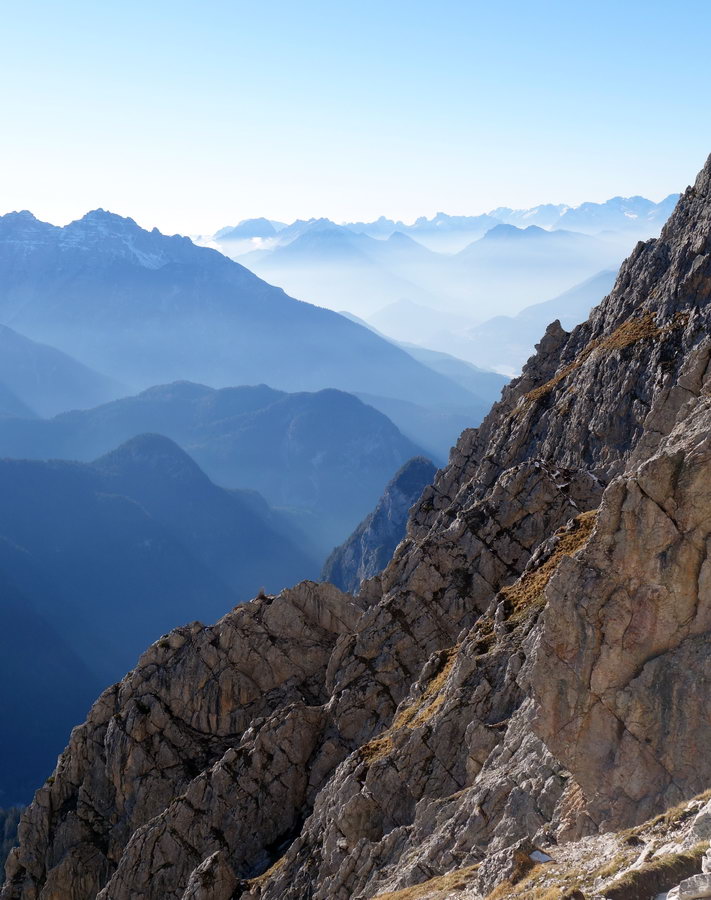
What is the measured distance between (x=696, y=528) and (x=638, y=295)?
200 feet

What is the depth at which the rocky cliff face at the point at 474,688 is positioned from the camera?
30.9 metres

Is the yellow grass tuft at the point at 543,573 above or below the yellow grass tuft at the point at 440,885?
above

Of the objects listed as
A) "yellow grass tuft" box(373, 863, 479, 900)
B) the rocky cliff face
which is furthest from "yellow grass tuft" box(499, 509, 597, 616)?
"yellow grass tuft" box(373, 863, 479, 900)

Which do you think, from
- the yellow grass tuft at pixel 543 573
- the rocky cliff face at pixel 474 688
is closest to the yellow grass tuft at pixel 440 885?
the rocky cliff face at pixel 474 688

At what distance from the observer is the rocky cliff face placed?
30.9 meters

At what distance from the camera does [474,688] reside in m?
45.4

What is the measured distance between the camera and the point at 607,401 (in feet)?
251

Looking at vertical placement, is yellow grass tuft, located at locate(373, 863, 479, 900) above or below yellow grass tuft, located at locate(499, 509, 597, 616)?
below

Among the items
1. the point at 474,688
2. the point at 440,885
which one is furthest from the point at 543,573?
the point at 440,885

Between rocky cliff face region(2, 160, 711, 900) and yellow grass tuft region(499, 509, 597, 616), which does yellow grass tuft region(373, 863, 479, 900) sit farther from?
yellow grass tuft region(499, 509, 597, 616)

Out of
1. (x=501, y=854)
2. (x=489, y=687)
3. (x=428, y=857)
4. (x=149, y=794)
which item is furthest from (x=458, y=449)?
(x=501, y=854)

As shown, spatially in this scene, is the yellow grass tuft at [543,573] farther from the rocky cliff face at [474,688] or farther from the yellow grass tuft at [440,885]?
the yellow grass tuft at [440,885]

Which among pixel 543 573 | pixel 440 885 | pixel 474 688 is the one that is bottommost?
pixel 440 885

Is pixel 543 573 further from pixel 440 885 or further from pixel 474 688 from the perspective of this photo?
pixel 440 885
